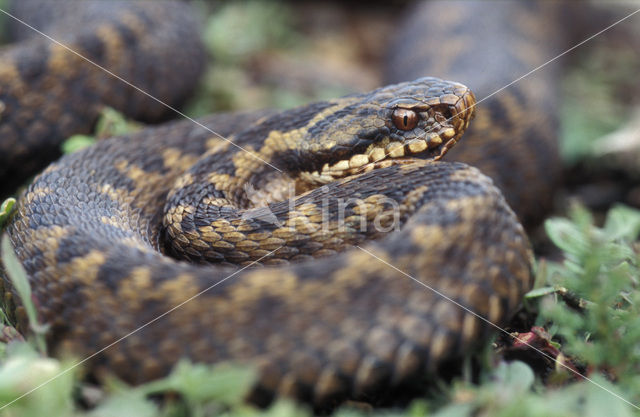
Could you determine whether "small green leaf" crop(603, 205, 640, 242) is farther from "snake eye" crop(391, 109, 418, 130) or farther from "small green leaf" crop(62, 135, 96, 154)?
"small green leaf" crop(62, 135, 96, 154)

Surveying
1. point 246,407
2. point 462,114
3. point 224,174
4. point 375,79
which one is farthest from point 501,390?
point 375,79

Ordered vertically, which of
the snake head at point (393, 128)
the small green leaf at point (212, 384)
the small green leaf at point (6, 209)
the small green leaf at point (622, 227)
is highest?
the snake head at point (393, 128)

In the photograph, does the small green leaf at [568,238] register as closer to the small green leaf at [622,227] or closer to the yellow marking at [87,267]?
the small green leaf at [622,227]

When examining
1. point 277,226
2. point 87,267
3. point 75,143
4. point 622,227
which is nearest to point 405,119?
point 277,226

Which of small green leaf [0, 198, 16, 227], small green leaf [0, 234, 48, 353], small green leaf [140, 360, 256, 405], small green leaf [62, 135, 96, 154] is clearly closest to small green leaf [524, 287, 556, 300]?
small green leaf [140, 360, 256, 405]

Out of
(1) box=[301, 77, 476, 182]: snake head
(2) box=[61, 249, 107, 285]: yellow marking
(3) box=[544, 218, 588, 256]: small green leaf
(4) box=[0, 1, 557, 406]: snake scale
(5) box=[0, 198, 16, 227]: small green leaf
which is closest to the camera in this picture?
(4) box=[0, 1, 557, 406]: snake scale

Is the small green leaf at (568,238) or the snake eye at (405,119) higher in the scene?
the snake eye at (405,119)

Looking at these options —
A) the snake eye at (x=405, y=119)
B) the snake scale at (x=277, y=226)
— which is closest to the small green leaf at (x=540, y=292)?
the snake scale at (x=277, y=226)

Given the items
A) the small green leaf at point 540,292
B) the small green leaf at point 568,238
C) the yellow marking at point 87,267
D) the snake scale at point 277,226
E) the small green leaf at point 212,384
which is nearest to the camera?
the small green leaf at point 212,384
